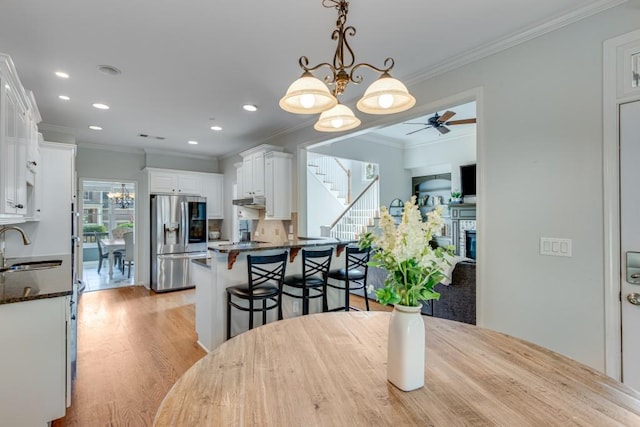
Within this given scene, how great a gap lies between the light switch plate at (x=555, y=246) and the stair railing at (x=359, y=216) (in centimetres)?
427

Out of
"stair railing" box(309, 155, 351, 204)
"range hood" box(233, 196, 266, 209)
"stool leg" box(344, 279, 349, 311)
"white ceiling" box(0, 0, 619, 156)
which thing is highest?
"white ceiling" box(0, 0, 619, 156)

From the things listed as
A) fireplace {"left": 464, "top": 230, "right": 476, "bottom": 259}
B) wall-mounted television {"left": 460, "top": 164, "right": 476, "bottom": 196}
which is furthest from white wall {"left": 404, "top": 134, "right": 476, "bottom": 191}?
fireplace {"left": 464, "top": 230, "right": 476, "bottom": 259}

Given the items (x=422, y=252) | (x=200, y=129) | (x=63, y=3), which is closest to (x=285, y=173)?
(x=200, y=129)

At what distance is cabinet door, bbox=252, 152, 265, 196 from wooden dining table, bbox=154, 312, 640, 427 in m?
3.67

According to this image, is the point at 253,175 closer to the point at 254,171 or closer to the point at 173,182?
the point at 254,171

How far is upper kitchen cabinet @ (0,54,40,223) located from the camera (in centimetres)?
176

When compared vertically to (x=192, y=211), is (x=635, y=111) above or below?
above

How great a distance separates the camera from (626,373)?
1855 mm

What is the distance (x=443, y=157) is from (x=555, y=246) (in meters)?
5.15

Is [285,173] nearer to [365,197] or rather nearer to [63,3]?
[365,197]

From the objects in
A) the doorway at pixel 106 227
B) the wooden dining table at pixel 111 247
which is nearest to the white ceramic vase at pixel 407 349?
the doorway at pixel 106 227

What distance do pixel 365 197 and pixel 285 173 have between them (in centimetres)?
261

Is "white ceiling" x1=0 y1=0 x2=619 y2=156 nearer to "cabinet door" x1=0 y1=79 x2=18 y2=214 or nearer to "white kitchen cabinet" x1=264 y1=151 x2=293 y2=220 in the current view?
"cabinet door" x1=0 y1=79 x2=18 y2=214

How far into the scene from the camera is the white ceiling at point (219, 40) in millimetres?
2018
